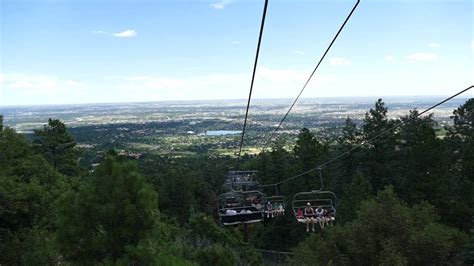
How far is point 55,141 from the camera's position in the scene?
31.9 m

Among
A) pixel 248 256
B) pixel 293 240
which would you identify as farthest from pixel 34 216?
pixel 293 240

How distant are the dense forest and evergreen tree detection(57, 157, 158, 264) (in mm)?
29

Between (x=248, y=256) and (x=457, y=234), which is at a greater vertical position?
(x=457, y=234)

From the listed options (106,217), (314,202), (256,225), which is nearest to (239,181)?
(106,217)

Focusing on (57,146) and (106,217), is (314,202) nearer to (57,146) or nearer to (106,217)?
(57,146)

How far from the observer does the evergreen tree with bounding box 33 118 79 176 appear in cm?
3188

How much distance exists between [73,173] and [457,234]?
2622 cm

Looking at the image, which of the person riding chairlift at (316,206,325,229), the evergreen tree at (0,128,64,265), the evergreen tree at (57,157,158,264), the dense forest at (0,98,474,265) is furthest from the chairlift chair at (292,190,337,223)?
the evergreen tree at (0,128,64,265)

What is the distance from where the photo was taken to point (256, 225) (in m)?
43.5

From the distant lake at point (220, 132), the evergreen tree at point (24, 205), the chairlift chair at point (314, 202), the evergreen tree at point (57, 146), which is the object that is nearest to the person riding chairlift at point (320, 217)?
the chairlift chair at point (314, 202)

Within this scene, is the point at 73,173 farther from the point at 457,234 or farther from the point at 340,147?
the point at 457,234

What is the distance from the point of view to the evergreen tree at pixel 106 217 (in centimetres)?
1216

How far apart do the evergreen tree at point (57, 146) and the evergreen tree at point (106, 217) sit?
21.0m

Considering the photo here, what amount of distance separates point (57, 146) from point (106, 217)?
72.8 feet
